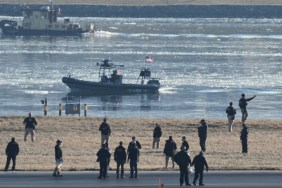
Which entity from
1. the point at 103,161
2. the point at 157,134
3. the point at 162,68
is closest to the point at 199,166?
the point at 103,161

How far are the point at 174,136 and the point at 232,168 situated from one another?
925cm

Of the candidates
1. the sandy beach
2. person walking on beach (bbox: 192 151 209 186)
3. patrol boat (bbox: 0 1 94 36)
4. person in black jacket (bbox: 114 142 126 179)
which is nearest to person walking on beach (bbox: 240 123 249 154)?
the sandy beach

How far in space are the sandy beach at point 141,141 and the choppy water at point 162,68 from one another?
13.3 m

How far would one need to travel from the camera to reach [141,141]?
42.3m

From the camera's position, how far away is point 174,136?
144 feet

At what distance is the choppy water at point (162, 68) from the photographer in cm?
6681

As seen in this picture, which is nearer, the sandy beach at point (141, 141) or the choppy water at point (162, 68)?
the sandy beach at point (141, 141)

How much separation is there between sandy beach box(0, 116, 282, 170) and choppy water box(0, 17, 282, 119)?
13.3m

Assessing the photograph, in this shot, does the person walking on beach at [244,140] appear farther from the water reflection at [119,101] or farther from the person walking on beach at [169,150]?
the water reflection at [119,101]

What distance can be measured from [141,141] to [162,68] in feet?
196

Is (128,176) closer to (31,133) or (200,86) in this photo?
(31,133)

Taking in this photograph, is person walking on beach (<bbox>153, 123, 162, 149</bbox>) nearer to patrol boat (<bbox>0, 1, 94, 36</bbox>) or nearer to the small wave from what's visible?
the small wave

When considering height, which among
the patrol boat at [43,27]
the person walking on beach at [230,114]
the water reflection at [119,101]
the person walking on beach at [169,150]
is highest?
the patrol boat at [43,27]

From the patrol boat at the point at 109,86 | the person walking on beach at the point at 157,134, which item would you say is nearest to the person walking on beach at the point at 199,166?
the person walking on beach at the point at 157,134
